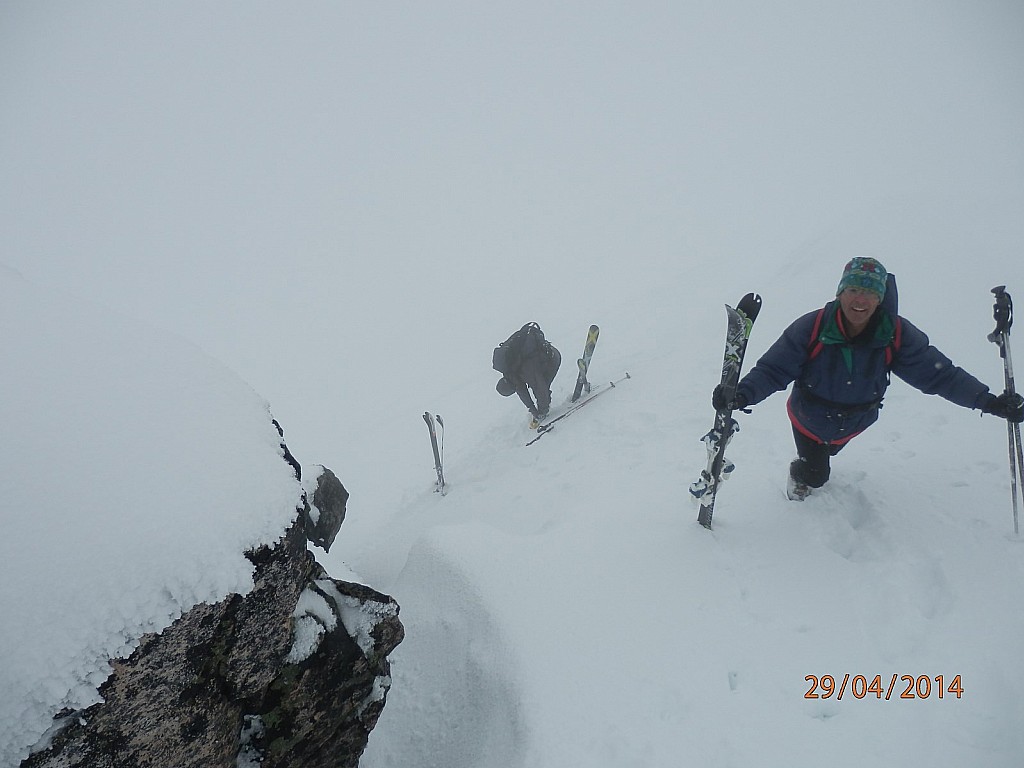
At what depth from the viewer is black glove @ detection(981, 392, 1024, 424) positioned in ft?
12.7

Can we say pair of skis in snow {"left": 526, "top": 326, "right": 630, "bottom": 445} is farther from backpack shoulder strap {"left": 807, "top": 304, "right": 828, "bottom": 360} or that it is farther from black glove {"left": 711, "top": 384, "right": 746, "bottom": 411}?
backpack shoulder strap {"left": 807, "top": 304, "right": 828, "bottom": 360}

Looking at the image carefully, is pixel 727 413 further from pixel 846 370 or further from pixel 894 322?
pixel 894 322

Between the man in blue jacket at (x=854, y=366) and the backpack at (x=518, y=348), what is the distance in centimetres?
652

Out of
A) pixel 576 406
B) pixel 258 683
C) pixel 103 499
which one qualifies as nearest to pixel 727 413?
pixel 258 683

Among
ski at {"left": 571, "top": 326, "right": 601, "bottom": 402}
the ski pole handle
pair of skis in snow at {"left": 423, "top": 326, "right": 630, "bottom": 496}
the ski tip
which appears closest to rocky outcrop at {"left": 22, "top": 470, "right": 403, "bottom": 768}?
the ski tip

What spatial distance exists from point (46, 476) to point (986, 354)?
11034 mm

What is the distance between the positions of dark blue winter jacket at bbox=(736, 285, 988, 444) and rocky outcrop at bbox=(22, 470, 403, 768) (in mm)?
3989

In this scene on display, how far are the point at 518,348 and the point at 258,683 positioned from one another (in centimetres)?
820

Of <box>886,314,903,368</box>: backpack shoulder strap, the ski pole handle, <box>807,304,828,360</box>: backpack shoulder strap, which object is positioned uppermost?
<box>807,304,828,360</box>: backpack shoulder strap

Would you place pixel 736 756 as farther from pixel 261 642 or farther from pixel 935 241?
pixel 935 241

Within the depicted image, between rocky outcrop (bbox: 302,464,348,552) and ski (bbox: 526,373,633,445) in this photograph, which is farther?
ski (bbox: 526,373,633,445)

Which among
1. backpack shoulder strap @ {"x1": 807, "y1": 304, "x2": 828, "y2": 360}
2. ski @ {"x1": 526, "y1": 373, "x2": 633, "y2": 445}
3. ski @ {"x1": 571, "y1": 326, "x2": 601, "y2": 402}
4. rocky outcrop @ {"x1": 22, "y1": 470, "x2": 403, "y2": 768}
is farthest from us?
ski @ {"x1": 571, "y1": 326, "x2": 601, "y2": 402}

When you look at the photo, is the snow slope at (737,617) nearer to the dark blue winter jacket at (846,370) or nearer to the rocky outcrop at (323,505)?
the rocky outcrop at (323,505)

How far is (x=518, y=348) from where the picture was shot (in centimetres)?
1072
